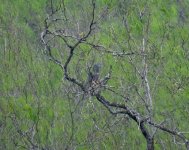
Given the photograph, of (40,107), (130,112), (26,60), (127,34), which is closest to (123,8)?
(127,34)

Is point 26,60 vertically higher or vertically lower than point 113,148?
higher

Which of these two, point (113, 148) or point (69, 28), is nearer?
point (113, 148)

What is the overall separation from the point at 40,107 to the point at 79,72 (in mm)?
1206

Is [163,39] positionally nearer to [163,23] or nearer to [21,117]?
[163,23]

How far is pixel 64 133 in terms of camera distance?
8.49 metres

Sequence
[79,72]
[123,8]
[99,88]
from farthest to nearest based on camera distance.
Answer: [123,8] < [79,72] < [99,88]

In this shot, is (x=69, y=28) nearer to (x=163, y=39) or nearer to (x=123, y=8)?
(x=123, y=8)

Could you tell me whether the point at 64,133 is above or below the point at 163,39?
below

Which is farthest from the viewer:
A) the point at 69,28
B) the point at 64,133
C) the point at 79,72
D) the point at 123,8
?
the point at 69,28

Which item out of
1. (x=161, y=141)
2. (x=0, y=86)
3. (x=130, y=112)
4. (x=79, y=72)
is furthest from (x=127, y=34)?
(x=130, y=112)

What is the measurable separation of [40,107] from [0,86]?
1323 millimetres

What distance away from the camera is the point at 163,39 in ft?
29.0

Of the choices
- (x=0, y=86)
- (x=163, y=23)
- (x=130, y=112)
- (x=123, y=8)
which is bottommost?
(x=130, y=112)

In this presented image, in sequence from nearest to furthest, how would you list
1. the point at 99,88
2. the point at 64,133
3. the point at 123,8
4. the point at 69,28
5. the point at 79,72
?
the point at 99,88 < the point at 64,133 < the point at 79,72 < the point at 123,8 < the point at 69,28
